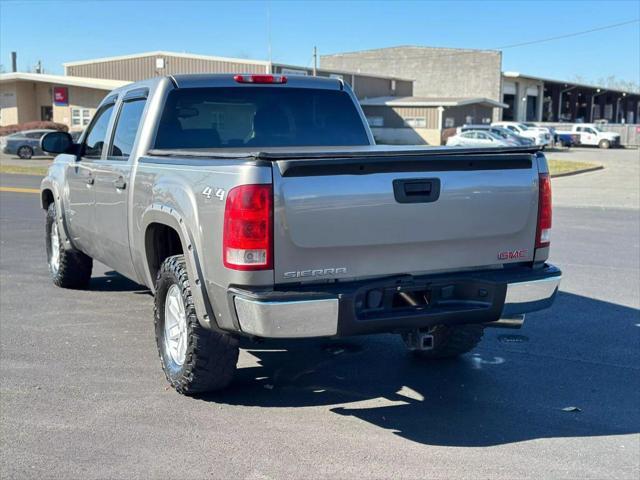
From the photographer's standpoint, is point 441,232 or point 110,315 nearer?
point 441,232

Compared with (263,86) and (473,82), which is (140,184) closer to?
(263,86)

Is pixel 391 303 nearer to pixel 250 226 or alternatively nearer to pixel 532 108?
pixel 250 226

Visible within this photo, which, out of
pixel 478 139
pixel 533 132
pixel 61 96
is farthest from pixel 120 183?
pixel 533 132

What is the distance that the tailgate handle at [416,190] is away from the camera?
422cm

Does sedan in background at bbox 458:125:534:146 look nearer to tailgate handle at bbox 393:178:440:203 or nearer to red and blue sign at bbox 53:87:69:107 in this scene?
red and blue sign at bbox 53:87:69:107

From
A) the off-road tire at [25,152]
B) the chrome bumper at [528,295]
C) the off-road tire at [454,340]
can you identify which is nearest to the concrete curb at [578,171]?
the off-road tire at [454,340]

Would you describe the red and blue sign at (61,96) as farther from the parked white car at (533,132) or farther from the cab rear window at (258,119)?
the cab rear window at (258,119)

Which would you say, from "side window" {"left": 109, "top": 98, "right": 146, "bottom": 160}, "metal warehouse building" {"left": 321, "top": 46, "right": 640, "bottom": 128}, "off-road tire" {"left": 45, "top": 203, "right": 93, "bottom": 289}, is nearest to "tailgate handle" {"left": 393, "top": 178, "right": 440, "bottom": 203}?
"side window" {"left": 109, "top": 98, "right": 146, "bottom": 160}

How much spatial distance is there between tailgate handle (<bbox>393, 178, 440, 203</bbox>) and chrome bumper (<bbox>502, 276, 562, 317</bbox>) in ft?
2.42

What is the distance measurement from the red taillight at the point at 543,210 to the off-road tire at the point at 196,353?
6.61ft

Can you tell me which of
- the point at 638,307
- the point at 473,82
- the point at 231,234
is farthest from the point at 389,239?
the point at 473,82

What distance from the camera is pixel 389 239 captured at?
425 cm

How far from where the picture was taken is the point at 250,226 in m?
3.99

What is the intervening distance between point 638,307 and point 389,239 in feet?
14.3
